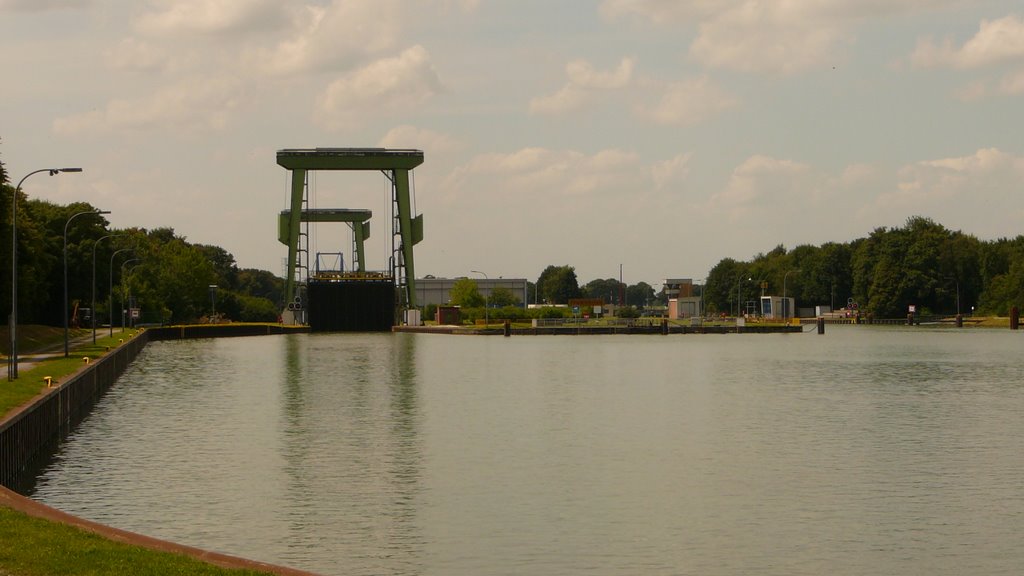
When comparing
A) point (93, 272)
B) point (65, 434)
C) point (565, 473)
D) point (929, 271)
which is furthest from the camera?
point (929, 271)

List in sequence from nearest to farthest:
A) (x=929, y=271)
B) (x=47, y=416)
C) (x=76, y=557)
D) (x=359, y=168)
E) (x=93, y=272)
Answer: (x=76, y=557) → (x=47, y=416) → (x=93, y=272) → (x=359, y=168) → (x=929, y=271)

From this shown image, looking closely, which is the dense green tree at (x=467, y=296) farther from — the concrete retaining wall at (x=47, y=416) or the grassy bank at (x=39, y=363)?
the concrete retaining wall at (x=47, y=416)

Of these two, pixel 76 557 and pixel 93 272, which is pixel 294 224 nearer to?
pixel 93 272

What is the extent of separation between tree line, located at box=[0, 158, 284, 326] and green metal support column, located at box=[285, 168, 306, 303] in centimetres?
1301

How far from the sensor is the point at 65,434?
36250mm

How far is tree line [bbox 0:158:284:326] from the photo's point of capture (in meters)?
68.6

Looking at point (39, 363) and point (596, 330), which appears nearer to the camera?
point (39, 363)

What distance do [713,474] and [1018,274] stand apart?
13676 centimetres

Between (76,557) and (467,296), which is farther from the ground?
(467,296)

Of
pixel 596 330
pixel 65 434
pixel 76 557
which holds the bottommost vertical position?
pixel 65 434

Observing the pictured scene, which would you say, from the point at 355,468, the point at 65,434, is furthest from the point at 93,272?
the point at 355,468

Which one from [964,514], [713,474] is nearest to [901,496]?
[964,514]

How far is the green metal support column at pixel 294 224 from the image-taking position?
118250mm

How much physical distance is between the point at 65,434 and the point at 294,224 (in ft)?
283
